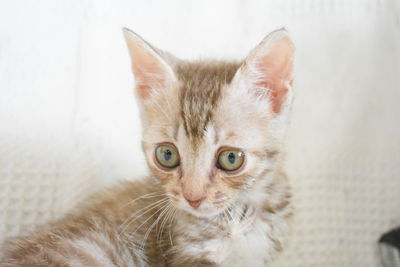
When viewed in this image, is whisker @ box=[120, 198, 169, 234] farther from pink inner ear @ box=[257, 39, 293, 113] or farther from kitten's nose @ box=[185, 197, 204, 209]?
pink inner ear @ box=[257, 39, 293, 113]

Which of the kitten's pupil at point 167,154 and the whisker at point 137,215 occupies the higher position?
the kitten's pupil at point 167,154

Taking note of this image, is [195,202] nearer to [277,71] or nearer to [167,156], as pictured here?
[167,156]

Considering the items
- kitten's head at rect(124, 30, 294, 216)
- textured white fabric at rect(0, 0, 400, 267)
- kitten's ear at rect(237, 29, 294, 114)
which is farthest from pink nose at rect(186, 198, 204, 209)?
textured white fabric at rect(0, 0, 400, 267)

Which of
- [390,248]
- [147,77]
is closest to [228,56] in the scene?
[147,77]

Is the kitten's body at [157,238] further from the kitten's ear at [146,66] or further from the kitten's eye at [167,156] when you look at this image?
the kitten's ear at [146,66]

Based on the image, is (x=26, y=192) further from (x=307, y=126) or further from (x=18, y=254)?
(x=307, y=126)

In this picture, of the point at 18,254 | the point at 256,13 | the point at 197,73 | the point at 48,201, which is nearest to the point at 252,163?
the point at 197,73

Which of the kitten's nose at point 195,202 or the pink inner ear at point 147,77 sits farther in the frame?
the pink inner ear at point 147,77

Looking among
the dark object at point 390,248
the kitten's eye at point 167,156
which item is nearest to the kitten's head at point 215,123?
the kitten's eye at point 167,156
